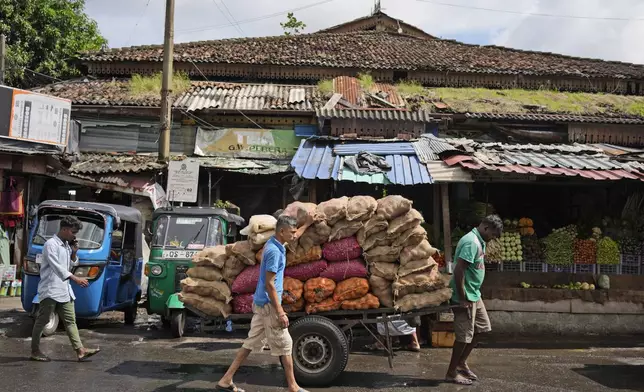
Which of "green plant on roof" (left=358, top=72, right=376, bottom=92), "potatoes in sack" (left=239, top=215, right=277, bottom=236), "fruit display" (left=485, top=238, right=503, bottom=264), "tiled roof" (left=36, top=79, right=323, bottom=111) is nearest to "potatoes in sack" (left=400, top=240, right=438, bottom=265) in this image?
"potatoes in sack" (left=239, top=215, right=277, bottom=236)

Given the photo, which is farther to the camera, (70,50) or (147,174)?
(70,50)

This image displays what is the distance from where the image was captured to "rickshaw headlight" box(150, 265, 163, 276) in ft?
33.4

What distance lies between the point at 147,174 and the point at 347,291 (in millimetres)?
8678

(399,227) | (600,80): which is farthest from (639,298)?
(600,80)

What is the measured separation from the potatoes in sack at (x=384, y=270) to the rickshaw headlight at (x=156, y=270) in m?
4.53

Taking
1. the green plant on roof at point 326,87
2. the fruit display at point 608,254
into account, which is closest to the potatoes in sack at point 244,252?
the fruit display at point 608,254

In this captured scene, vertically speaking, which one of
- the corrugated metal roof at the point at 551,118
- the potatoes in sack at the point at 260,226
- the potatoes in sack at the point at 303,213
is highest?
the corrugated metal roof at the point at 551,118

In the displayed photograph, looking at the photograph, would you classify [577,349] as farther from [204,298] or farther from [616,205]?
[204,298]

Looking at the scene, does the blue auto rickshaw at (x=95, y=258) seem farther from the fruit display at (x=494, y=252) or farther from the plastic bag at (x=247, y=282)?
the fruit display at (x=494, y=252)

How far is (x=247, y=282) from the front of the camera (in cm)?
714

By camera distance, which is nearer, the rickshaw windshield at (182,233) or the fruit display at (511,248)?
the rickshaw windshield at (182,233)

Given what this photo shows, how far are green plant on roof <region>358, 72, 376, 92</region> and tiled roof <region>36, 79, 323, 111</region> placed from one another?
1.46m

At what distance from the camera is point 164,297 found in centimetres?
1015

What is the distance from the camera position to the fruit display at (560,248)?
10969mm
